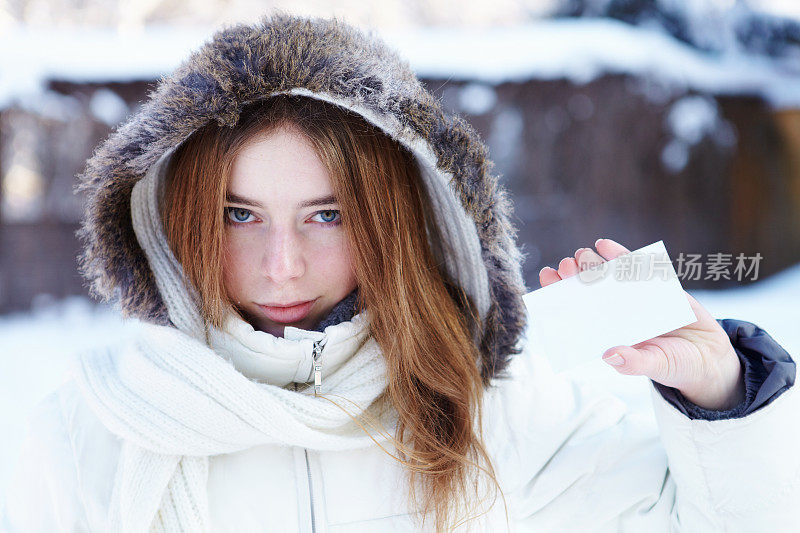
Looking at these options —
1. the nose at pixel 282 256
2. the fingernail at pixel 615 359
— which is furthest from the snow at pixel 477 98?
the fingernail at pixel 615 359

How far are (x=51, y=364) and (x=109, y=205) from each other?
413 cm

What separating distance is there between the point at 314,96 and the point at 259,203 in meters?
0.23

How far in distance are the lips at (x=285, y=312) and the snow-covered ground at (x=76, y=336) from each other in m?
2.29

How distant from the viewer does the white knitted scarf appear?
3.92ft

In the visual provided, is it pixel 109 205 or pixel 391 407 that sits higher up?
pixel 109 205

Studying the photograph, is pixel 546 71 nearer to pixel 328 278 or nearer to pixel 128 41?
pixel 128 41

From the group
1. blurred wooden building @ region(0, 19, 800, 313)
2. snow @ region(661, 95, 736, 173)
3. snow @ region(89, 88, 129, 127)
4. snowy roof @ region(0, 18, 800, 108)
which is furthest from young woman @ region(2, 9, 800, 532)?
snow @ region(661, 95, 736, 173)

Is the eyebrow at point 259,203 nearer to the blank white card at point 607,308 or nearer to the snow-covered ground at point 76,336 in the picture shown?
the blank white card at point 607,308

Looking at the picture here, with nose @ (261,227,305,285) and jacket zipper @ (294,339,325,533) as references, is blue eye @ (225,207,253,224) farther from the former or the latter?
jacket zipper @ (294,339,325,533)

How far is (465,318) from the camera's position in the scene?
150 centimetres

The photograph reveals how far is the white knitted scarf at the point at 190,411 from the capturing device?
1194 millimetres

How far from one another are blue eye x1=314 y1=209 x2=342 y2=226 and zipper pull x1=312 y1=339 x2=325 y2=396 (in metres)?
0.24

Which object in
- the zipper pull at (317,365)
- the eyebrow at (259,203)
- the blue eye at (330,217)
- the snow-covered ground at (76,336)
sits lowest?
the snow-covered ground at (76,336)

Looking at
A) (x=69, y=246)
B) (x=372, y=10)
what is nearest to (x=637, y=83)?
(x=372, y=10)
